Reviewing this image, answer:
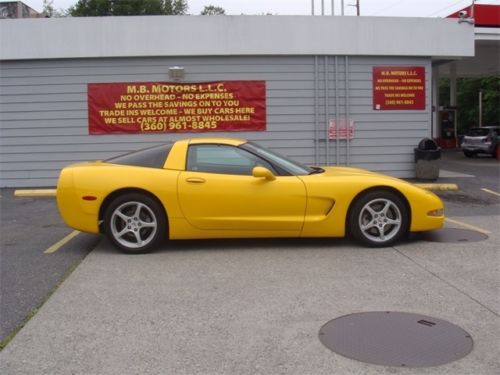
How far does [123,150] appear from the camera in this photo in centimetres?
1273

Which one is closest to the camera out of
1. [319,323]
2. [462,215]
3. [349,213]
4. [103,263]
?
[319,323]

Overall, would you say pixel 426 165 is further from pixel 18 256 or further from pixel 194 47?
pixel 18 256

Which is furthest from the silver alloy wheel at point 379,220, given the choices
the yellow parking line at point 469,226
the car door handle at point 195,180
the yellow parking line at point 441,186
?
the yellow parking line at point 441,186

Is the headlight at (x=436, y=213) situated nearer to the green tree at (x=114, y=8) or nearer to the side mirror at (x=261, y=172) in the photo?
the side mirror at (x=261, y=172)

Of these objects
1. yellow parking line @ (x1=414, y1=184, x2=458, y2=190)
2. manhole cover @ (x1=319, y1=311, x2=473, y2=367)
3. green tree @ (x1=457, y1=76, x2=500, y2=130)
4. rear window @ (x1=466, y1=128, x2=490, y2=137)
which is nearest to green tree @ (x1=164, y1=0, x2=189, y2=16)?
green tree @ (x1=457, y1=76, x2=500, y2=130)

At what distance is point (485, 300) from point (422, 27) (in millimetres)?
9816

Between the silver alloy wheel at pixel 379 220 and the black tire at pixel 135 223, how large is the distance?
2.29 metres

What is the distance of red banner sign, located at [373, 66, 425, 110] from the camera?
13109 mm

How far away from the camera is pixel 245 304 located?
458 centimetres

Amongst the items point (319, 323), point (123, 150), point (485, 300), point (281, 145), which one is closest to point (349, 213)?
point (485, 300)

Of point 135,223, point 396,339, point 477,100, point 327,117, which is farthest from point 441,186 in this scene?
point 477,100

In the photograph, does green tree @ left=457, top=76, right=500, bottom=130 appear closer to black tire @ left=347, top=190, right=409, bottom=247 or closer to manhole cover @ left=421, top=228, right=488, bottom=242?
manhole cover @ left=421, top=228, right=488, bottom=242

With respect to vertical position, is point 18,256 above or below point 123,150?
below

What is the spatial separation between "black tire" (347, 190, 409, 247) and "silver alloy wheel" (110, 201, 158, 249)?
7.43ft
